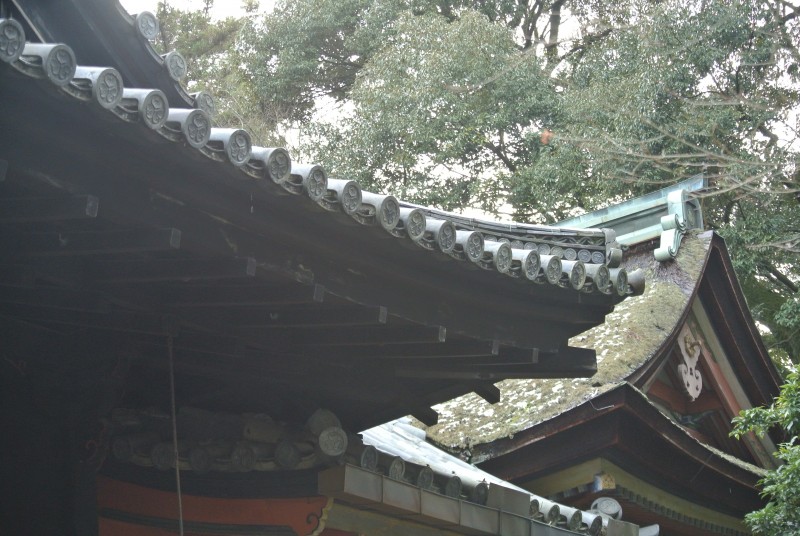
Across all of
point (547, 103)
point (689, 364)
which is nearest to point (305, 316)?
point (689, 364)

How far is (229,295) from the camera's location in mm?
4195

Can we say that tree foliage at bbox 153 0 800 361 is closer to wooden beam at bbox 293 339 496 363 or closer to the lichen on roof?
the lichen on roof

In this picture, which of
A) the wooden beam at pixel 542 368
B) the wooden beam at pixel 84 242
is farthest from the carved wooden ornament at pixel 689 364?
the wooden beam at pixel 84 242

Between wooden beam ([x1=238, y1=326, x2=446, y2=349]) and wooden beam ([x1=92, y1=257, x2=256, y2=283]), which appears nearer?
wooden beam ([x1=92, y1=257, x2=256, y2=283])

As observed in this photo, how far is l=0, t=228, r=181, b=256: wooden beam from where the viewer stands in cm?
346

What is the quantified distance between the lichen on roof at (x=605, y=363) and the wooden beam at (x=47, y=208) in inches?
188

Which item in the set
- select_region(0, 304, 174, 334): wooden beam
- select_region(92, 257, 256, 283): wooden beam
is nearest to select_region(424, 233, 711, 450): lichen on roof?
select_region(0, 304, 174, 334): wooden beam

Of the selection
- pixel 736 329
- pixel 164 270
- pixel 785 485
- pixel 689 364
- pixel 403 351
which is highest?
pixel 736 329

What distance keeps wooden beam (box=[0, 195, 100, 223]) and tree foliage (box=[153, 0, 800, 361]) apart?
12.9m

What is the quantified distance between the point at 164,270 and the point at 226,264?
10.6 inches

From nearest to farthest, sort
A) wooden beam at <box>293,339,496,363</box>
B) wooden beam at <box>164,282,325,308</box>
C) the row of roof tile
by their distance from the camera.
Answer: the row of roof tile → wooden beam at <box>164,282,325,308</box> → wooden beam at <box>293,339,496,363</box>

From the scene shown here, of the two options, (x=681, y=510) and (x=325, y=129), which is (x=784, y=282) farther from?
(x=681, y=510)

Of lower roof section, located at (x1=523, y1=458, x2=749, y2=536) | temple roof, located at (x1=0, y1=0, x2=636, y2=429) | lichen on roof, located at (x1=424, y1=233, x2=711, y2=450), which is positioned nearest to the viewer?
temple roof, located at (x1=0, y1=0, x2=636, y2=429)

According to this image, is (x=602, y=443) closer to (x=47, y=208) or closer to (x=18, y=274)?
(x=18, y=274)
